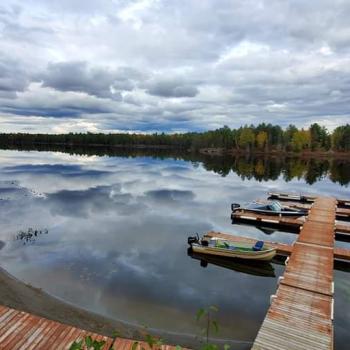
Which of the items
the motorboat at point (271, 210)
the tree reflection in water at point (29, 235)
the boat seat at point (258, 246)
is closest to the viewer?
the boat seat at point (258, 246)

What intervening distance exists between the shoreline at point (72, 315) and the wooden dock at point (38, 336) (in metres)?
1.85

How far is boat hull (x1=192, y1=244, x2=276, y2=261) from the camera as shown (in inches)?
826

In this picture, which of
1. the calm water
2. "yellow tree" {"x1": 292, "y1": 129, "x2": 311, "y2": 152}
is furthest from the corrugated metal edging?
Answer: "yellow tree" {"x1": 292, "y1": 129, "x2": 311, "y2": 152}

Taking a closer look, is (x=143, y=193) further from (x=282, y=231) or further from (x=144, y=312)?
(x=144, y=312)

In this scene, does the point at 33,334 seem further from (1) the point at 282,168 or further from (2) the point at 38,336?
(1) the point at 282,168

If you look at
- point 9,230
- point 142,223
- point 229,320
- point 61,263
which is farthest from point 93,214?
point 229,320

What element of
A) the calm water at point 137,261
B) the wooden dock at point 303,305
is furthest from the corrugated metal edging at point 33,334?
the wooden dock at point 303,305

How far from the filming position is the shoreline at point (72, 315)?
13.0 metres

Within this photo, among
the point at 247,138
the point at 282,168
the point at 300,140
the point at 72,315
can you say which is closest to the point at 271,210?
the point at 72,315

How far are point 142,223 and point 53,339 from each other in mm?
19883

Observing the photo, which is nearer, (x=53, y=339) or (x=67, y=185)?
(x=53, y=339)

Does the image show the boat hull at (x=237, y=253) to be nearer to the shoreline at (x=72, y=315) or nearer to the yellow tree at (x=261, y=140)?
the shoreline at (x=72, y=315)

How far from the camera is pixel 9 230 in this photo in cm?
2645

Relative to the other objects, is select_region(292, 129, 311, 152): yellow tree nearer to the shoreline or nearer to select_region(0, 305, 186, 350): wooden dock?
the shoreline
